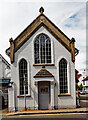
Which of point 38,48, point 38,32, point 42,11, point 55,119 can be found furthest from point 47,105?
point 42,11

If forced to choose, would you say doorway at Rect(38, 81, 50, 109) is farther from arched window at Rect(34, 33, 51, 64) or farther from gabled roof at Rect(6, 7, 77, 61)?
gabled roof at Rect(6, 7, 77, 61)

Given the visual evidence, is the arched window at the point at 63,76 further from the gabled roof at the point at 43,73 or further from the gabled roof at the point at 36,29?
the gabled roof at the point at 36,29

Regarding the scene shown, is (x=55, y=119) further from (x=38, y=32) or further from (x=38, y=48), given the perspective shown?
(x=38, y=32)

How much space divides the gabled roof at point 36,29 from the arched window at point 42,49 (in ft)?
2.48

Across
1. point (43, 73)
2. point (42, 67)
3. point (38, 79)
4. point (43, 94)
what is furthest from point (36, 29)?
point (43, 94)

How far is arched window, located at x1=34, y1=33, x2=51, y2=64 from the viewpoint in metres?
14.3

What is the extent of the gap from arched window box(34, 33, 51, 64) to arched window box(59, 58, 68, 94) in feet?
3.91

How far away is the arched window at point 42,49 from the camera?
14328 mm

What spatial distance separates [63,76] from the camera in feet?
46.5

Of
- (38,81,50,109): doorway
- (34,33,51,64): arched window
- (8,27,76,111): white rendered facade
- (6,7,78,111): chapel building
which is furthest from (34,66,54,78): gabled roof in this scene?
(34,33,51,64): arched window

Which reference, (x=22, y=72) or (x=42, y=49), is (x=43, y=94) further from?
(x=42, y=49)

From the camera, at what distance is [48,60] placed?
14375 mm

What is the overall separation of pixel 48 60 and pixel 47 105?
3.90 metres

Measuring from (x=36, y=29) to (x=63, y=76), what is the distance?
4.84 m
